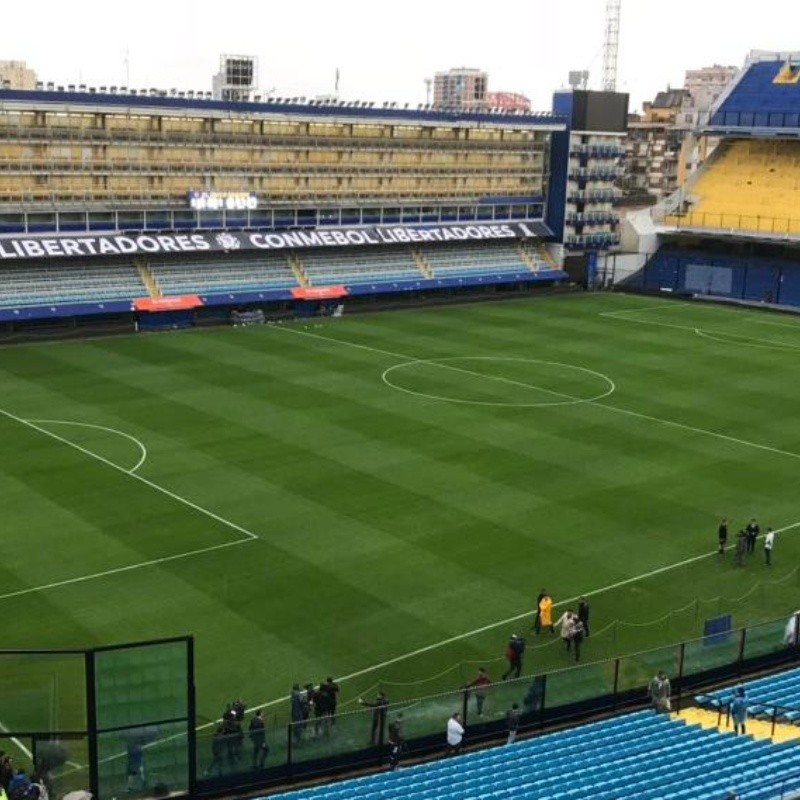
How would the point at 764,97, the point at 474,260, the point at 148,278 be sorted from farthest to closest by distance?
1. the point at 764,97
2. the point at 474,260
3. the point at 148,278

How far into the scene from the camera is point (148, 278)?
63.4 metres

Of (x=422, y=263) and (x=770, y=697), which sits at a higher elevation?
(x=422, y=263)

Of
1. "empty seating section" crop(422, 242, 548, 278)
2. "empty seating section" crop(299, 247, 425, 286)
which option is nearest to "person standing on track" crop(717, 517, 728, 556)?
"empty seating section" crop(299, 247, 425, 286)

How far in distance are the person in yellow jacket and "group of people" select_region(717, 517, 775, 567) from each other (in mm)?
6820

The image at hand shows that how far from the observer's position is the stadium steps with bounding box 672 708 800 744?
19.8 metres

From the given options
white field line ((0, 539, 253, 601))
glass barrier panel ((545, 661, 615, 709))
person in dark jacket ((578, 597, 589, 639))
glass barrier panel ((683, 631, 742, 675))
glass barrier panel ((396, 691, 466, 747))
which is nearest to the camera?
glass barrier panel ((396, 691, 466, 747))

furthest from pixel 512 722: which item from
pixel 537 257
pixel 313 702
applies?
pixel 537 257

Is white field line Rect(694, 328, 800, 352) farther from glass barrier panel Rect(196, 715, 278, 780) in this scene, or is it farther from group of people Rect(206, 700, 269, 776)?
group of people Rect(206, 700, 269, 776)

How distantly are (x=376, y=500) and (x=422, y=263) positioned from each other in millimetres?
44167

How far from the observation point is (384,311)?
69.7 m

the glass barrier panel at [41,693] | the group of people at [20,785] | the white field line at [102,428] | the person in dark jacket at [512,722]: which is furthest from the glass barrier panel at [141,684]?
the white field line at [102,428]

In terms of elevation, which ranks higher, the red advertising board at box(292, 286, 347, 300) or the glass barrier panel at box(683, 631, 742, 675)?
the red advertising board at box(292, 286, 347, 300)

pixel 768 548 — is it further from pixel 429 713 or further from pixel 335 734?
pixel 335 734

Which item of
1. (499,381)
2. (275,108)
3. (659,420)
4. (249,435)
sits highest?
(275,108)
